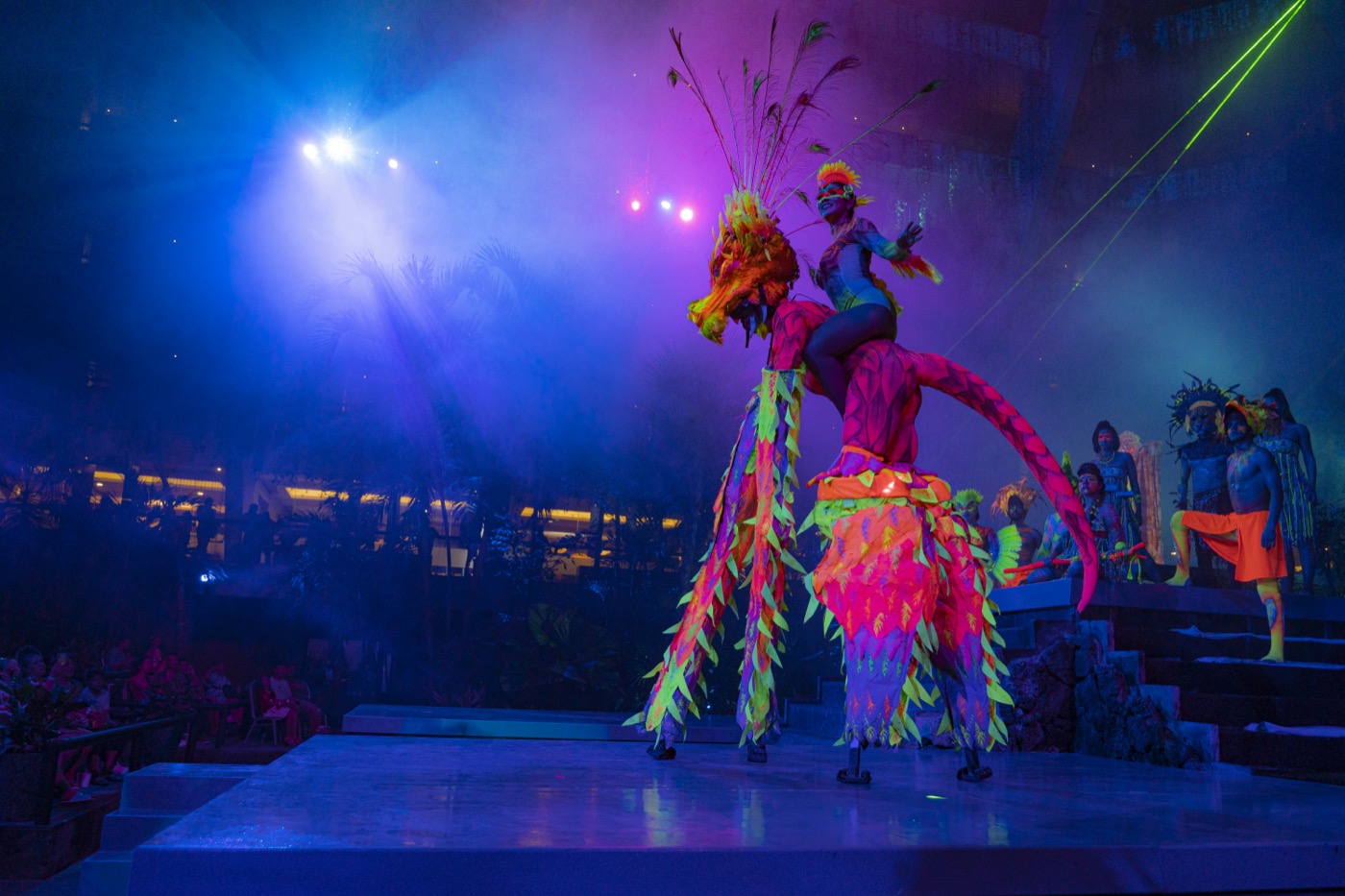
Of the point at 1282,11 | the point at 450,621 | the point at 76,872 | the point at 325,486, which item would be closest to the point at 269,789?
the point at 76,872

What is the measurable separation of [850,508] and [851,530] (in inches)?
3.5

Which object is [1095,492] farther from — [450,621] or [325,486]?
[325,486]

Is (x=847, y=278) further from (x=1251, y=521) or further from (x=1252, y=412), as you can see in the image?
(x=1252, y=412)

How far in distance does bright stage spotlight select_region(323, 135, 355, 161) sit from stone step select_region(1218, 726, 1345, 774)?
11.5 meters

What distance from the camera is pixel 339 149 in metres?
11.7

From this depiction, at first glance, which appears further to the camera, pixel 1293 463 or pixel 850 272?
pixel 1293 463

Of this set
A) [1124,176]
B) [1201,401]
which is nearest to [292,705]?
[1201,401]

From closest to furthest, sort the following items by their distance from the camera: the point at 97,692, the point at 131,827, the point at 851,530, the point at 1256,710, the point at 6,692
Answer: the point at 851,530 → the point at 131,827 → the point at 1256,710 → the point at 6,692 → the point at 97,692

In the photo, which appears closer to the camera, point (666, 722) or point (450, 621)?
point (666, 722)

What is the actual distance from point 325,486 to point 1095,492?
930 centimetres

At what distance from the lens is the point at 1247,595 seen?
5883mm

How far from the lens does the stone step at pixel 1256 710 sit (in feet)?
14.5

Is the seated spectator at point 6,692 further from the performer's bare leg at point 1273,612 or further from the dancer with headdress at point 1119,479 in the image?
the dancer with headdress at point 1119,479

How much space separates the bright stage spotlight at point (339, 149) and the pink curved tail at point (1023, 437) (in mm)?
10546
